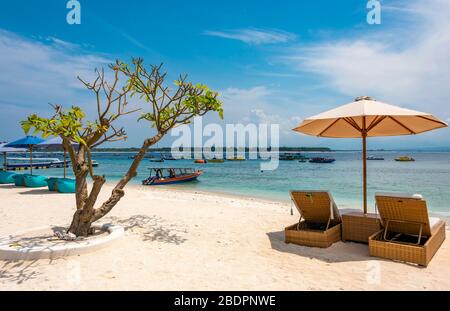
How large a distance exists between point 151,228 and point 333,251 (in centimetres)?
319

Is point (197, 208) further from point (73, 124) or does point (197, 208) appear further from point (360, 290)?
point (360, 290)

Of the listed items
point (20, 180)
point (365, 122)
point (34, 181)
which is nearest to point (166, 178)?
point (20, 180)

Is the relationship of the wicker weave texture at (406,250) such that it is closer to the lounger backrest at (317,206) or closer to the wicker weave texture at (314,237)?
the wicker weave texture at (314,237)

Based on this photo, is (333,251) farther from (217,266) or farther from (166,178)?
(166,178)

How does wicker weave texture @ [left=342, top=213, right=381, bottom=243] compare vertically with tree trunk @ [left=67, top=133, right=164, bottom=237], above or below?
below

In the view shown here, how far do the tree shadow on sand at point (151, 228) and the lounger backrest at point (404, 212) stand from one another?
3.01 m

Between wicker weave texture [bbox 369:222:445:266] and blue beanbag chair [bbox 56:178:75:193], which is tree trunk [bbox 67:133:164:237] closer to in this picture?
wicker weave texture [bbox 369:222:445:266]

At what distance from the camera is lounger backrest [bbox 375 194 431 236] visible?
12.9 feet

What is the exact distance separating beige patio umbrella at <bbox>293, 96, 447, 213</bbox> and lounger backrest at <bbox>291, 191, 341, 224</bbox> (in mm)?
626

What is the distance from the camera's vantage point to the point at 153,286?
316 cm

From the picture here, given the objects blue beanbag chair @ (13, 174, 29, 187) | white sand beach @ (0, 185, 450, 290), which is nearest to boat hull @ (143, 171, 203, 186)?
blue beanbag chair @ (13, 174, 29, 187)

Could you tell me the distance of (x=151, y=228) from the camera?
5.71m

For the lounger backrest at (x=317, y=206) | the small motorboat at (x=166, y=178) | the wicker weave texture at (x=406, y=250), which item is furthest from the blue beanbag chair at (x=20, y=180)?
the wicker weave texture at (x=406, y=250)
